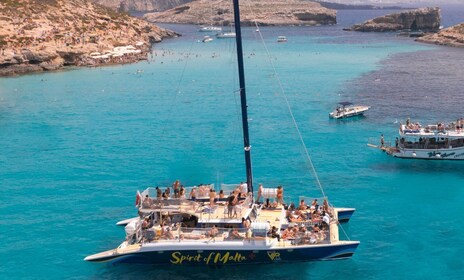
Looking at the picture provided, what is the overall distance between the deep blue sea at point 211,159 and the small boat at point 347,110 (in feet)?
4.14

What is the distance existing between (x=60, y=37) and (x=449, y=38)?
4379 inches

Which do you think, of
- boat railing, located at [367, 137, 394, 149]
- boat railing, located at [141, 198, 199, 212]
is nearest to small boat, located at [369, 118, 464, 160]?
boat railing, located at [367, 137, 394, 149]

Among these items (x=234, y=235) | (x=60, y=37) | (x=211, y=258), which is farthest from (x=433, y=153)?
(x=60, y=37)

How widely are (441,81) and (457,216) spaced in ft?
224

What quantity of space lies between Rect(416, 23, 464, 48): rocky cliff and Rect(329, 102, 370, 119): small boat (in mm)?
96507

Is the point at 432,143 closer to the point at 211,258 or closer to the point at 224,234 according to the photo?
the point at 224,234

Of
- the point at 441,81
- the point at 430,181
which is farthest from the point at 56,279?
the point at 441,81

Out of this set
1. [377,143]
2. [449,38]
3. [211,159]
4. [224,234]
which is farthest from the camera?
[449,38]

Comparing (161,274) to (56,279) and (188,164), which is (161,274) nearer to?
(56,279)

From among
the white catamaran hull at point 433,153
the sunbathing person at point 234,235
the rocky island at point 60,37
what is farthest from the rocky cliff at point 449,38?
the sunbathing person at point 234,235

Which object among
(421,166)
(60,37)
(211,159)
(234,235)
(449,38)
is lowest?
(421,166)

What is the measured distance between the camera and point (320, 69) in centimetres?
12331

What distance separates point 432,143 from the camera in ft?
192

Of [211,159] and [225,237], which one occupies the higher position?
[225,237]
